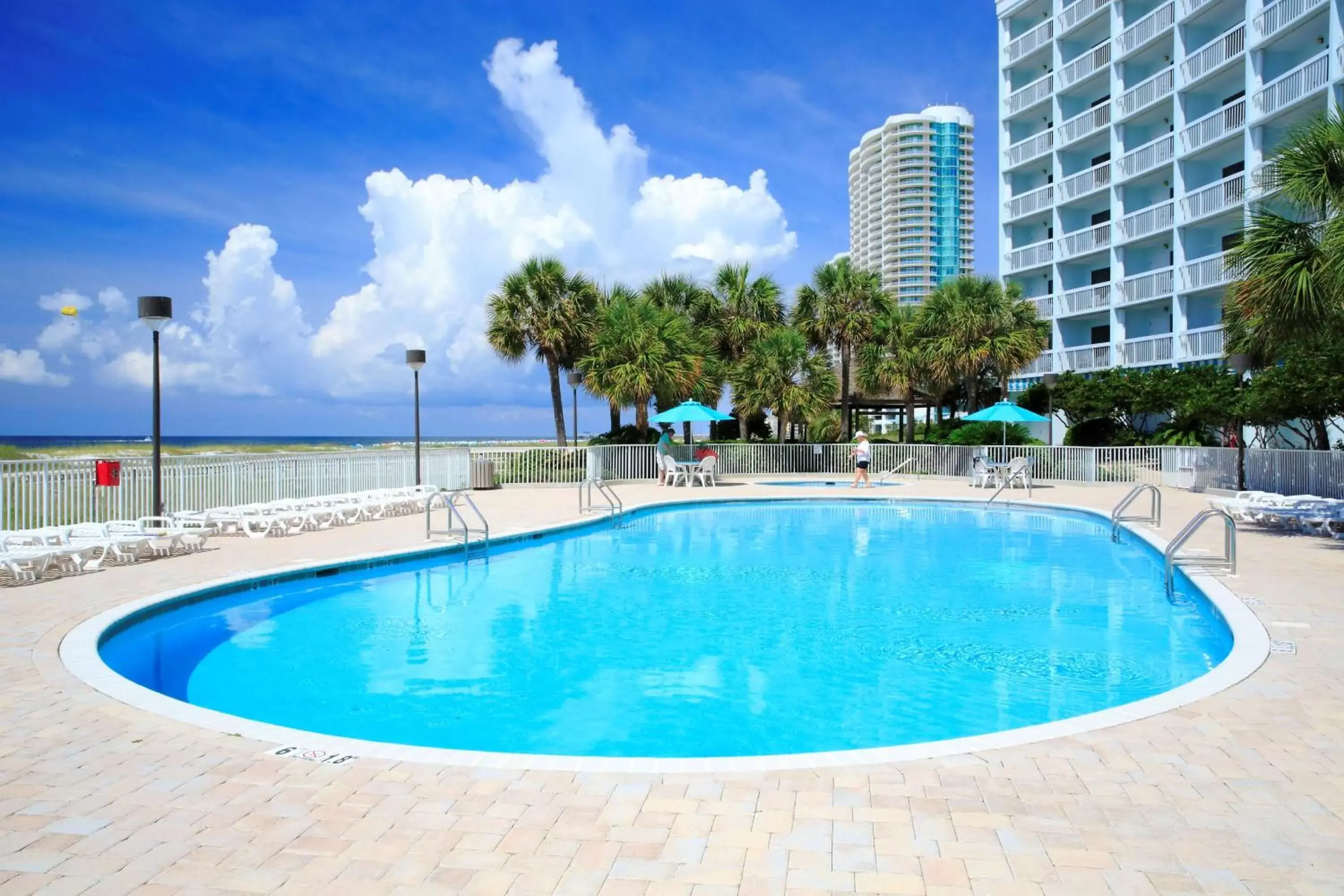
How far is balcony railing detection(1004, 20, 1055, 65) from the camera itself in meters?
37.9

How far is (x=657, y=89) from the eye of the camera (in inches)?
869

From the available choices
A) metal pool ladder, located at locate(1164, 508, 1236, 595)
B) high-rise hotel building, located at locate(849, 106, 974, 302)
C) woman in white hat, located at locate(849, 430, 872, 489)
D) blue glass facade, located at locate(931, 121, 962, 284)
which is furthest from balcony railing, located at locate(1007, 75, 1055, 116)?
blue glass facade, located at locate(931, 121, 962, 284)

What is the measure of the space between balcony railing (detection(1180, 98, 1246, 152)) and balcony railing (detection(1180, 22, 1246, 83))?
4.65 ft

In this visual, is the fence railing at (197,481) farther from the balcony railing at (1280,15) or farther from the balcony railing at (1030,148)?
the balcony railing at (1030,148)

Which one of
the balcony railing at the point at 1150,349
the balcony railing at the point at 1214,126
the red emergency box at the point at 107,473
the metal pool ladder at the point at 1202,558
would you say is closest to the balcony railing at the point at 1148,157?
the balcony railing at the point at 1214,126

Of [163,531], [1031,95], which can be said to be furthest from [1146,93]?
[163,531]

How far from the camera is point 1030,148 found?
39.1 metres

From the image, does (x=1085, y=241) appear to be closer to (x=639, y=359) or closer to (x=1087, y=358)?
(x=1087, y=358)

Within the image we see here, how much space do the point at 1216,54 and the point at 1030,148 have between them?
990 centimetres

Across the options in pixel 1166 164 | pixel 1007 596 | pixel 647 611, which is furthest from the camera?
pixel 1166 164

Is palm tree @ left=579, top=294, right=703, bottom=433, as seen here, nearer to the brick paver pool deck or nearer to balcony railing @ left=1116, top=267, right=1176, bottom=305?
balcony railing @ left=1116, top=267, right=1176, bottom=305

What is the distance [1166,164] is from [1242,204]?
4.76 m

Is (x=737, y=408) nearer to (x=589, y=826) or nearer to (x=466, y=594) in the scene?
(x=466, y=594)

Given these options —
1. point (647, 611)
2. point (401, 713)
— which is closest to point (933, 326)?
point (647, 611)
